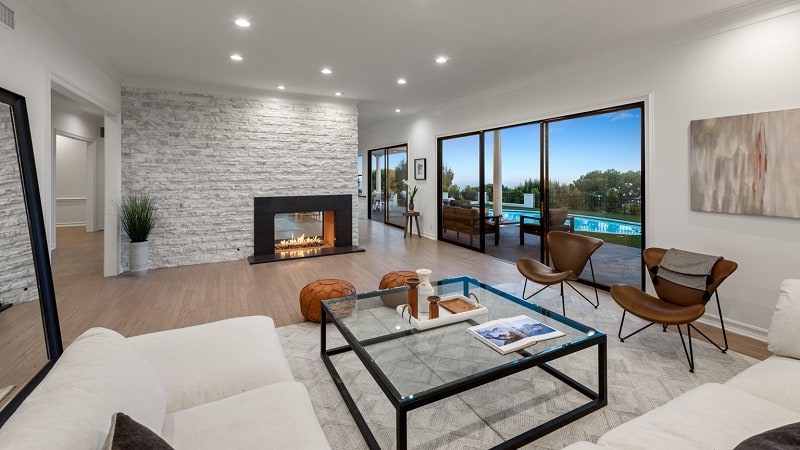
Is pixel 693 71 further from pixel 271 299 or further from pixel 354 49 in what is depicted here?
pixel 271 299

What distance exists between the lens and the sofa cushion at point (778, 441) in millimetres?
953

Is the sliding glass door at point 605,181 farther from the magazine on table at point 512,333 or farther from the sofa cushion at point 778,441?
the sofa cushion at point 778,441

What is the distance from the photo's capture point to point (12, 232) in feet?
7.69

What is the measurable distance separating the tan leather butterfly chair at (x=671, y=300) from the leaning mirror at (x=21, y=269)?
3990 mm

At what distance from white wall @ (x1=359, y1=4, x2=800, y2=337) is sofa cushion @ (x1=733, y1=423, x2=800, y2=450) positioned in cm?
284

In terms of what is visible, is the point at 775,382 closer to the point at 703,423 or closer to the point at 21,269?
the point at 703,423

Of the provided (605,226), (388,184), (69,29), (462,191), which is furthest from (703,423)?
(388,184)

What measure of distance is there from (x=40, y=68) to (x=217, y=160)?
9.58 feet

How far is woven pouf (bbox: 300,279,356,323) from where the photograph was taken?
3.38m

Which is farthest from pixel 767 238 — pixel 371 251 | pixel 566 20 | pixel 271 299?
pixel 371 251

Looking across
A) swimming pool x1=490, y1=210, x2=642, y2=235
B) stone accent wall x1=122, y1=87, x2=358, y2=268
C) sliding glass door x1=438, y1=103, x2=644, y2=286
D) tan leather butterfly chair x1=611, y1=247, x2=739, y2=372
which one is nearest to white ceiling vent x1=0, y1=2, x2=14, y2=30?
stone accent wall x1=122, y1=87, x2=358, y2=268

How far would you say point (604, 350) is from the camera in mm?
2156

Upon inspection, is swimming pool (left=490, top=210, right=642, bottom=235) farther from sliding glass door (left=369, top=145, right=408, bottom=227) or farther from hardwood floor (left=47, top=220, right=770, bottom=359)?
sliding glass door (left=369, top=145, right=408, bottom=227)

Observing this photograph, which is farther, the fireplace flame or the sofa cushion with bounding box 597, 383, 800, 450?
the fireplace flame
